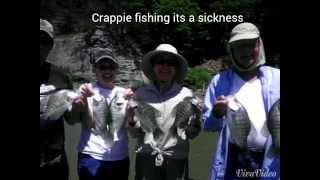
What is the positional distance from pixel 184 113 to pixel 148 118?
29cm

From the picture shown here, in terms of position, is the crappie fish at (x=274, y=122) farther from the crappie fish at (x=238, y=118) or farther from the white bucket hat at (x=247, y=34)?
the white bucket hat at (x=247, y=34)

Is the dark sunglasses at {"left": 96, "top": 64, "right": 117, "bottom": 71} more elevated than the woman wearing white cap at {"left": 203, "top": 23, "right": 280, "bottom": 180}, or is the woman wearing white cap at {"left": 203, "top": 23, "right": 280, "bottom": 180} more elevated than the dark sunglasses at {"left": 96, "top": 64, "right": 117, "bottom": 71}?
the dark sunglasses at {"left": 96, "top": 64, "right": 117, "bottom": 71}

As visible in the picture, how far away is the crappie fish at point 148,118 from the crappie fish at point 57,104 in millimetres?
521

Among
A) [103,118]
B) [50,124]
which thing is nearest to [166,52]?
[103,118]

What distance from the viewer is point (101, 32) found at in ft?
14.5

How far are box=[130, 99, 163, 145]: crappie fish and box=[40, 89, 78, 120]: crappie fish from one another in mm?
521

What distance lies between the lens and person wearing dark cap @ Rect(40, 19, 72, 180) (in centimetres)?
443

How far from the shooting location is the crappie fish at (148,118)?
4359 mm

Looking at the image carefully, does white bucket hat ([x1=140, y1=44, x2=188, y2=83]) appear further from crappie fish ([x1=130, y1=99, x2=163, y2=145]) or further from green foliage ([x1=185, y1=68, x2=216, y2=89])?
crappie fish ([x1=130, y1=99, x2=163, y2=145])

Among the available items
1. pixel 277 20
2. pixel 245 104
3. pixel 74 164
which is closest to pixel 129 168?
pixel 74 164

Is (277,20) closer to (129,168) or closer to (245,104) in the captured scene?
(245,104)

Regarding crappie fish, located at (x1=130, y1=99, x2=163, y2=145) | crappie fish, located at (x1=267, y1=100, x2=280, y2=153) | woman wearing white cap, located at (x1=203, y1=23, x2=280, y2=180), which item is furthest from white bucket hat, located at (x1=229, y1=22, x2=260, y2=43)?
crappie fish, located at (x1=130, y1=99, x2=163, y2=145)

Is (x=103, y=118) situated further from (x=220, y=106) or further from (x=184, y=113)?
(x=220, y=106)
